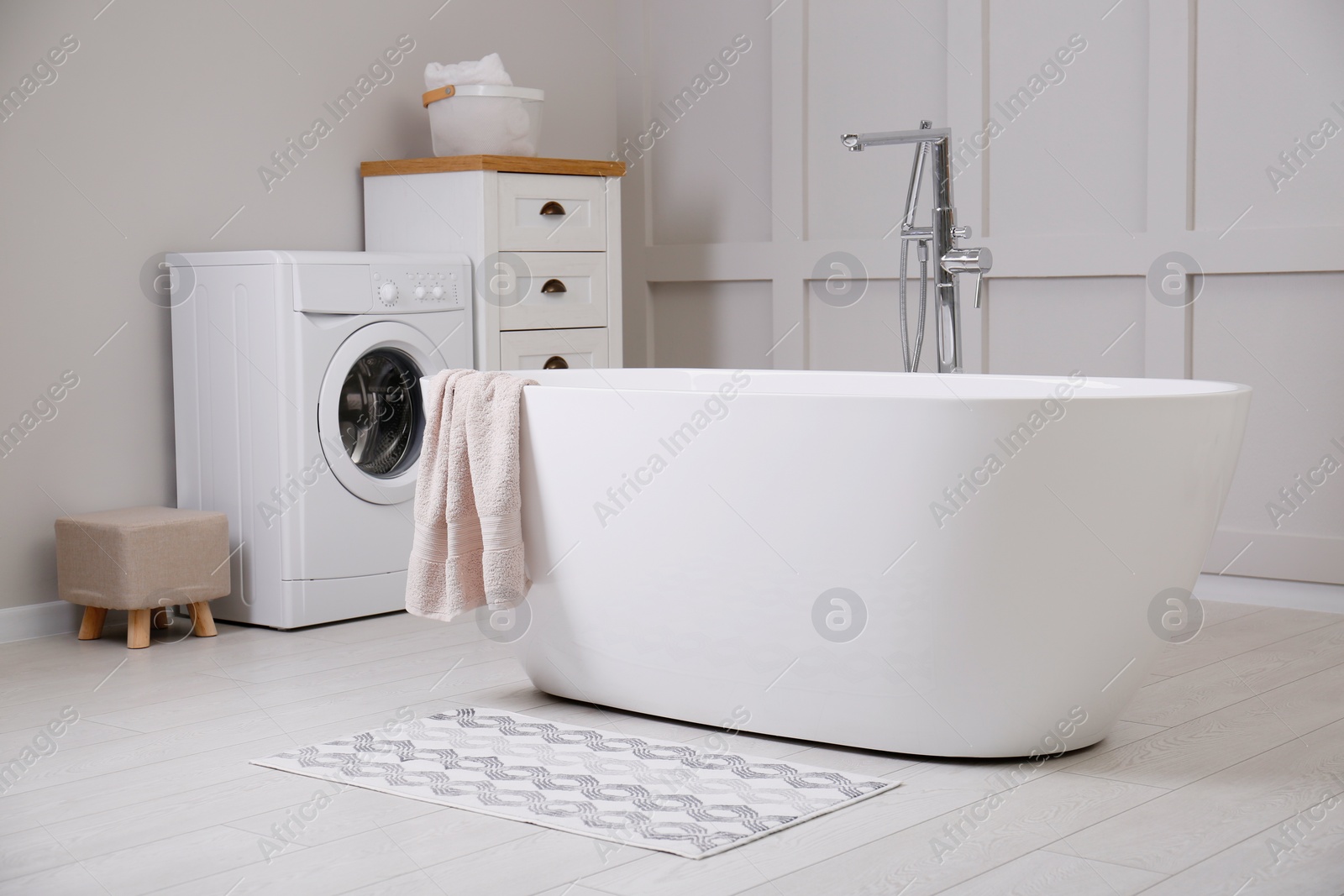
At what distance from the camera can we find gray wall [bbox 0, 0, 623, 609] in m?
3.44

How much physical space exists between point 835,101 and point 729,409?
7.75 ft

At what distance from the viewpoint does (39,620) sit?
3502 millimetres

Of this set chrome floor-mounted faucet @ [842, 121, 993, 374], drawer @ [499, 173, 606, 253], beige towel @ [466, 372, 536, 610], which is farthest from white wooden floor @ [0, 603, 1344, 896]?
drawer @ [499, 173, 606, 253]

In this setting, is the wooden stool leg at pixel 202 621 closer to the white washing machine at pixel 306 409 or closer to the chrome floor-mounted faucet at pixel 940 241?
the white washing machine at pixel 306 409

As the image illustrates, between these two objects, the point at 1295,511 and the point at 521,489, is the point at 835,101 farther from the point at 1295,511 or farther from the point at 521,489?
the point at 521,489

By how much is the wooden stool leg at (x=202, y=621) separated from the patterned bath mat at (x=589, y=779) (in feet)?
3.41

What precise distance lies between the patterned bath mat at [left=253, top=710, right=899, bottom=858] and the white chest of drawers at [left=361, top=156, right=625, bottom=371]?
1530mm

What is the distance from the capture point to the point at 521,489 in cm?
268

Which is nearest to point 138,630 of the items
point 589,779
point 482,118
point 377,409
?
point 377,409

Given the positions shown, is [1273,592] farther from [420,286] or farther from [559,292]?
[420,286]

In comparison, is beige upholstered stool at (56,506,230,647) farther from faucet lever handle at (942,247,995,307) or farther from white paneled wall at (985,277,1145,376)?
white paneled wall at (985,277,1145,376)

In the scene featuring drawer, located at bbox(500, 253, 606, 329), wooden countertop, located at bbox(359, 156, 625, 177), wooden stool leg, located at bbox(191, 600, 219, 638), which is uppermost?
wooden countertop, located at bbox(359, 156, 625, 177)

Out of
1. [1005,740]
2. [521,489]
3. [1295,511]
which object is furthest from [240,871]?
[1295,511]

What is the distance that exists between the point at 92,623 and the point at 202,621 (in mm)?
252
